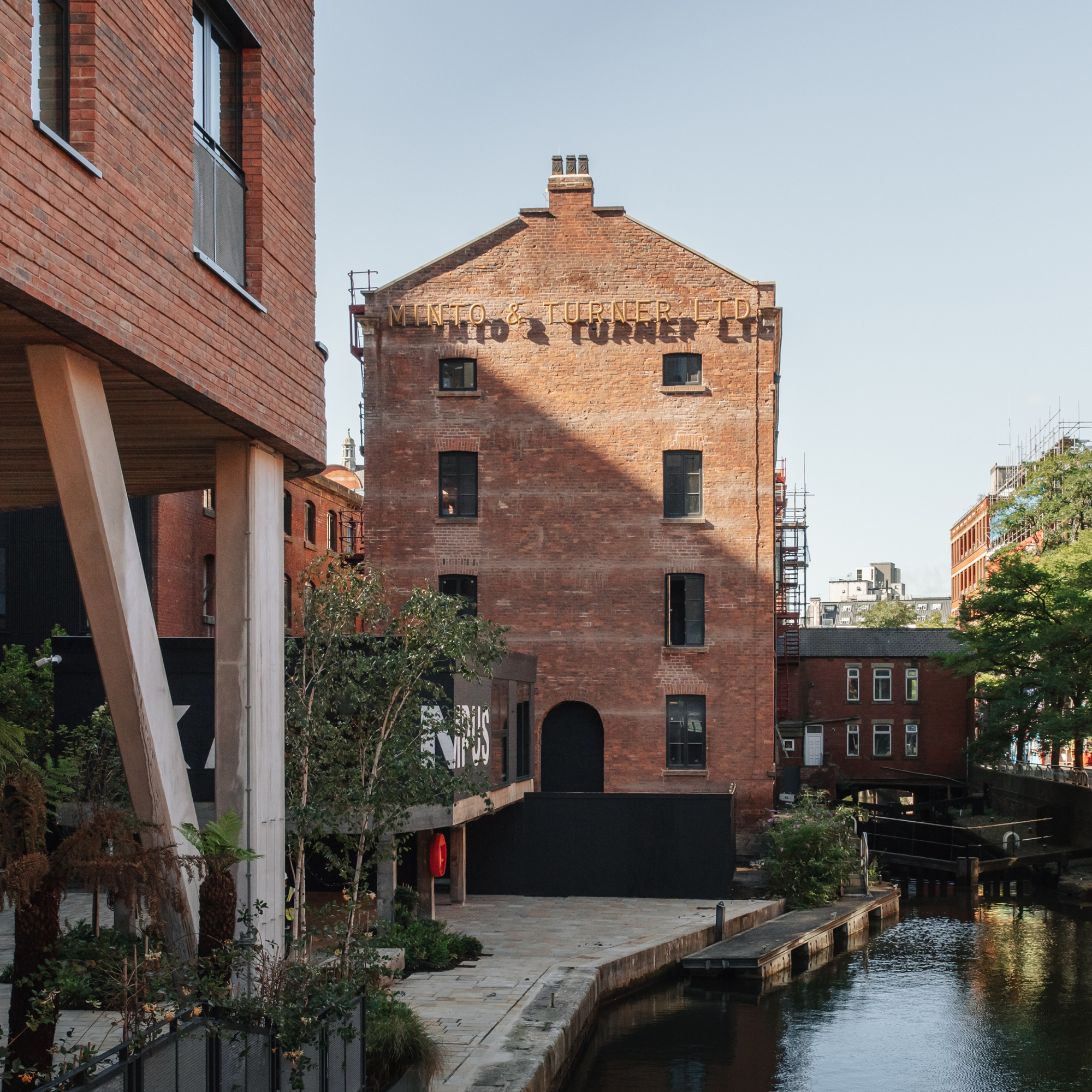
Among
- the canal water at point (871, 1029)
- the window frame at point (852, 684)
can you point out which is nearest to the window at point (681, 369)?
the canal water at point (871, 1029)

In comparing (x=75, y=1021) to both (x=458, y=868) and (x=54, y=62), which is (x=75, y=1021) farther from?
(x=458, y=868)

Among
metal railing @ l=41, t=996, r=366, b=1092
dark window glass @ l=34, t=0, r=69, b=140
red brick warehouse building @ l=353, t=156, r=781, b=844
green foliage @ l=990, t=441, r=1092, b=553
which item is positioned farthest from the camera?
green foliage @ l=990, t=441, r=1092, b=553

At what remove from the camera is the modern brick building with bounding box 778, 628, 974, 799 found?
48.4m

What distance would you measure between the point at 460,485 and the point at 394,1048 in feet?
70.5

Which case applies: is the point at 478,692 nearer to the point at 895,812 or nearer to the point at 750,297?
the point at 750,297

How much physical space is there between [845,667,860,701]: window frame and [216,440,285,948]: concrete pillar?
40.3m

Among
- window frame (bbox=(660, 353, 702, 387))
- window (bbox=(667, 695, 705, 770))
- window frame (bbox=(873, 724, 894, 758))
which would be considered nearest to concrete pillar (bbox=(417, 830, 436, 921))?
window (bbox=(667, 695, 705, 770))

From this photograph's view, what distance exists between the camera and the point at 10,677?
19.6 m

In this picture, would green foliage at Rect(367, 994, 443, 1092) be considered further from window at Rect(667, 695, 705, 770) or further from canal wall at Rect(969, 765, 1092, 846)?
canal wall at Rect(969, 765, 1092, 846)

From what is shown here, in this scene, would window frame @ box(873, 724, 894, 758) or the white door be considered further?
window frame @ box(873, 724, 894, 758)

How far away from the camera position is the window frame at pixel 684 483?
31406mm

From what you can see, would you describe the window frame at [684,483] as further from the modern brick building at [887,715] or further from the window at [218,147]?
the window at [218,147]

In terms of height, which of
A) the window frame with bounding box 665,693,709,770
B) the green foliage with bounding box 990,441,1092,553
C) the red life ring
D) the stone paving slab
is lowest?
the stone paving slab

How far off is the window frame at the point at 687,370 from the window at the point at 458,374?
475 cm
